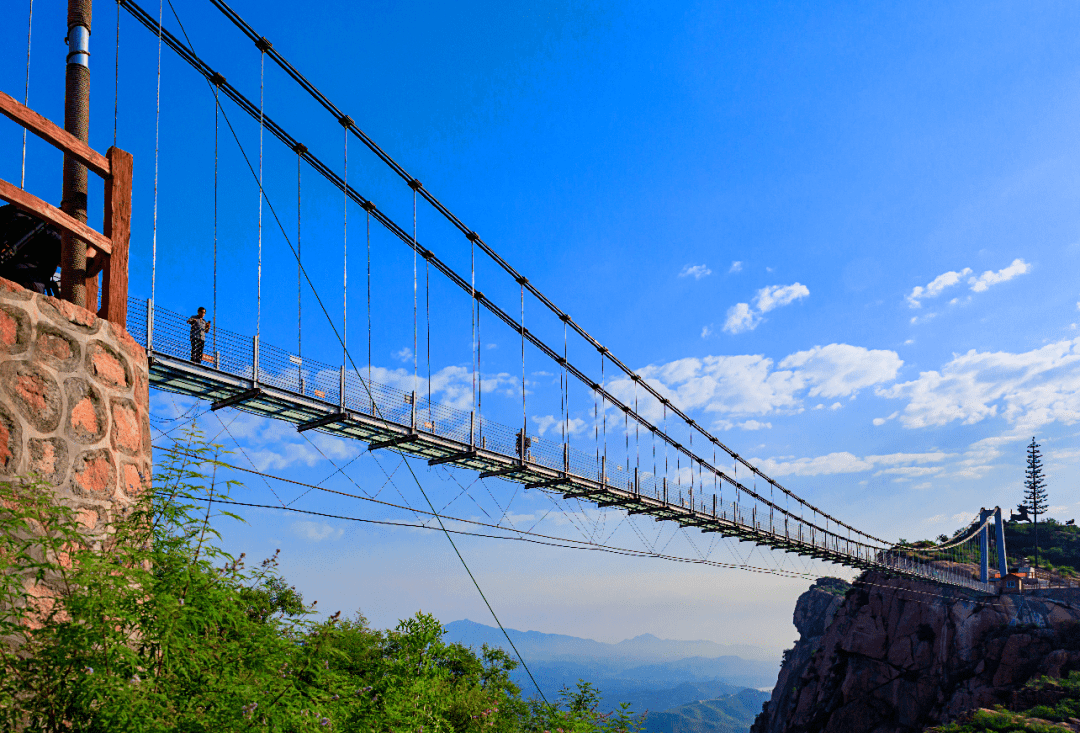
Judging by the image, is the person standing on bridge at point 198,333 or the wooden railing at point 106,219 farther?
the person standing on bridge at point 198,333

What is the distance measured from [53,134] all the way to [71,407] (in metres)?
3.72

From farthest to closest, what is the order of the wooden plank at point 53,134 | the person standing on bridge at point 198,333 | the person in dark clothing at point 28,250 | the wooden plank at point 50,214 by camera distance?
the person standing on bridge at point 198,333 < the person in dark clothing at point 28,250 < the wooden plank at point 53,134 < the wooden plank at point 50,214

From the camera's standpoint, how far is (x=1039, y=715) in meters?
36.9

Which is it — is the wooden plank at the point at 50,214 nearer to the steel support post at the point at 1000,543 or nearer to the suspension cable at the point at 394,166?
the suspension cable at the point at 394,166

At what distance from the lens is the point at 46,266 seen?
11.2 meters

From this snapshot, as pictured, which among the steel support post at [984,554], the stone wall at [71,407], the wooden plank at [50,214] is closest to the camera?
the stone wall at [71,407]

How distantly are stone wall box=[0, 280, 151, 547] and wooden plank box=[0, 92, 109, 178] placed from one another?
86.6 inches

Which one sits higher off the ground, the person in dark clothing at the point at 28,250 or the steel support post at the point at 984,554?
the person in dark clothing at the point at 28,250

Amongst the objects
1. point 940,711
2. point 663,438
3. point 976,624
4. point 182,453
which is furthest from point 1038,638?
point 182,453

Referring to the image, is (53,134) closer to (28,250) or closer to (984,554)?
(28,250)

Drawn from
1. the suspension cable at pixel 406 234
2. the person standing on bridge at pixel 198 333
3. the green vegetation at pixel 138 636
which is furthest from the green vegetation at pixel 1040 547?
the green vegetation at pixel 138 636

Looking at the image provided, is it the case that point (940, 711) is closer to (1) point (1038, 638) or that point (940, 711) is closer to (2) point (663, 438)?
(1) point (1038, 638)

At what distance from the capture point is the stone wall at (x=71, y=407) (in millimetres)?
7711

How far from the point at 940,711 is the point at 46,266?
55.5 m
